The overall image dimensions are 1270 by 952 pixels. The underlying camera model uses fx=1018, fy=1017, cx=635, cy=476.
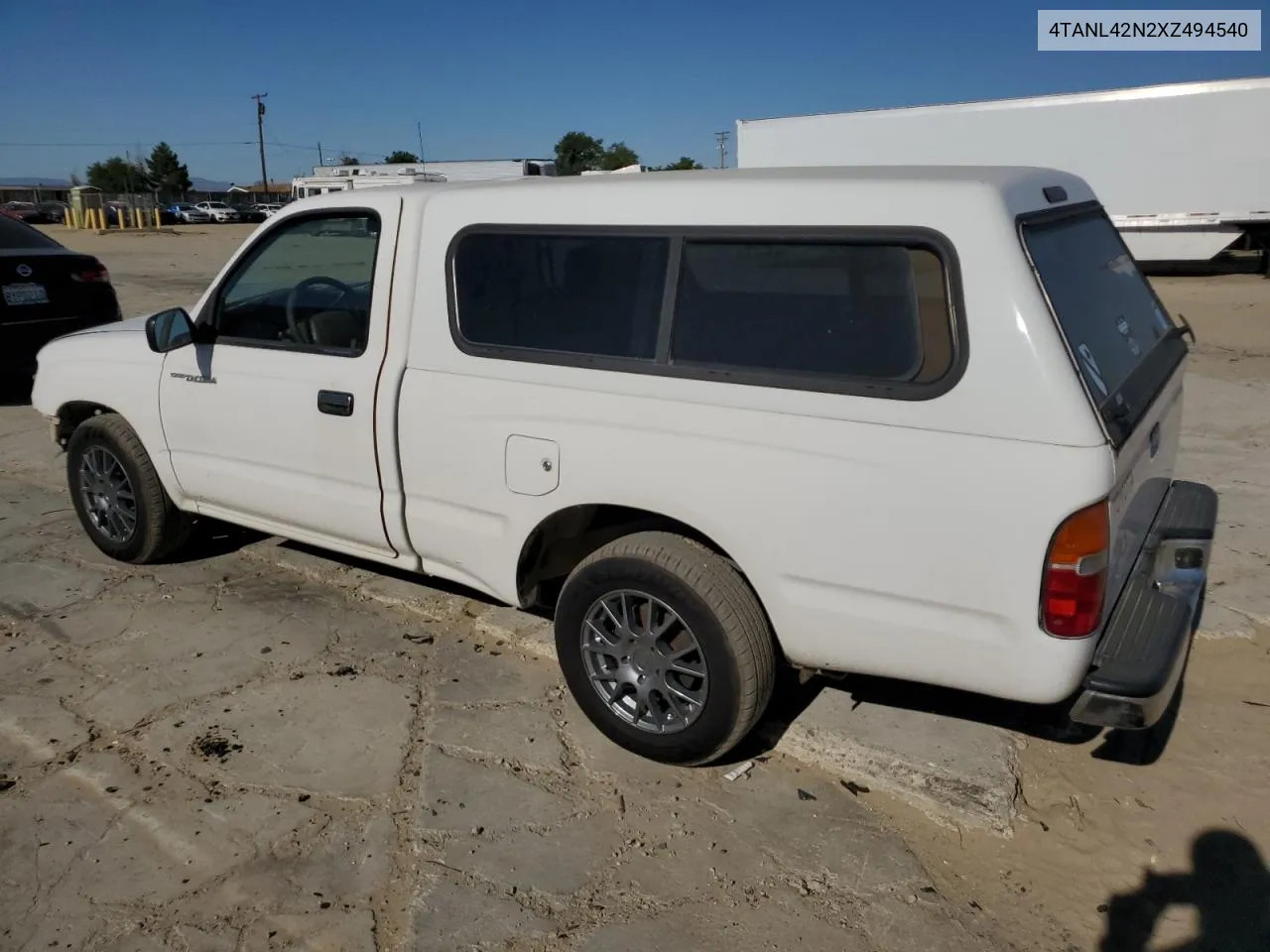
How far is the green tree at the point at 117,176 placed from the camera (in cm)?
8856

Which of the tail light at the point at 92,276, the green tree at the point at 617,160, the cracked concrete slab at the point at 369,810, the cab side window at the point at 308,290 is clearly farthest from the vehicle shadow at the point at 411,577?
the green tree at the point at 617,160

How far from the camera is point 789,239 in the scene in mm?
3016

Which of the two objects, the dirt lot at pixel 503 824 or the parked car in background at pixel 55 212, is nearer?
the dirt lot at pixel 503 824

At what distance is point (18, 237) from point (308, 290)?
5947 millimetres

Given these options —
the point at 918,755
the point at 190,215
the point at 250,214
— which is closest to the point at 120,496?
the point at 918,755

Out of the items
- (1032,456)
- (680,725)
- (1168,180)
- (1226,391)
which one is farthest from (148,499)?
(1168,180)

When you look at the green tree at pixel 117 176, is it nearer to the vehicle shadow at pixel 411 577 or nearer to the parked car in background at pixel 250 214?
the parked car in background at pixel 250 214

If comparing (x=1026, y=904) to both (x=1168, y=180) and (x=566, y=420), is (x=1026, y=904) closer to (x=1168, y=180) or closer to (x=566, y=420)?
(x=566, y=420)

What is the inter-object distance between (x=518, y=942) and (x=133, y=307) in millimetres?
14475

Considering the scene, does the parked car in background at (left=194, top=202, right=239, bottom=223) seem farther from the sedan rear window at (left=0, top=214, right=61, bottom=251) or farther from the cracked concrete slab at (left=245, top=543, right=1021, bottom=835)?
the cracked concrete slab at (left=245, top=543, right=1021, bottom=835)

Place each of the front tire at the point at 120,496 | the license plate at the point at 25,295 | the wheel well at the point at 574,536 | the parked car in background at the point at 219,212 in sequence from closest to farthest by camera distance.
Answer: the wheel well at the point at 574,536 < the front tire at the point at 120,496 < the license plate at the point at 25,295 < the parked car in background at the point at 219,212

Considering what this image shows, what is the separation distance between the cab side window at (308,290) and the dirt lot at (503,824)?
1.30 meters

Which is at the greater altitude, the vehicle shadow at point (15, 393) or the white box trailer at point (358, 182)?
the white box trailer at point (358, 182)

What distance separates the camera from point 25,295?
842cm
